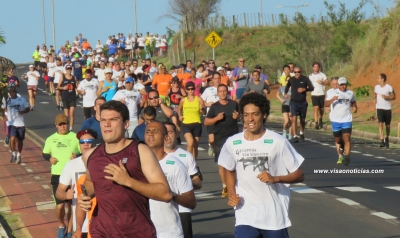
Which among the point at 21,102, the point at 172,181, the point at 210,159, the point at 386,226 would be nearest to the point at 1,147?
the point at 21,102

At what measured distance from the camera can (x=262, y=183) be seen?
7668 mm

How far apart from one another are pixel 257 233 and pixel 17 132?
14.6 m

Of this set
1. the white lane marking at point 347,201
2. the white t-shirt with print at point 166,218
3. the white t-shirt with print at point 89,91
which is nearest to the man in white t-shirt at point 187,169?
the white t-shirt with print at point 166,218

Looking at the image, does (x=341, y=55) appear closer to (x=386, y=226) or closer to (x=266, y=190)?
(x=386, y=226)

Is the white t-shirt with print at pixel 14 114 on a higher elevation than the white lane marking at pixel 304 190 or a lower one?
higher

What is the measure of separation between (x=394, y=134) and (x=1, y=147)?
1062cm

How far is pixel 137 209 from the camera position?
603cm

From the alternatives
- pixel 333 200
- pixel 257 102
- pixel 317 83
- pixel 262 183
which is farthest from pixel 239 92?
pixel 262 183

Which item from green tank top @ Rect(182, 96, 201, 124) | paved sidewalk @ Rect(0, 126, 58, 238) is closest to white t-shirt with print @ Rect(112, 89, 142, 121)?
paved sidewalk @ Rect(0, 126, 58, 238)

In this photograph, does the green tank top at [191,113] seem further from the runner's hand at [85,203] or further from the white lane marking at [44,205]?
the runner's hand at [85,203]

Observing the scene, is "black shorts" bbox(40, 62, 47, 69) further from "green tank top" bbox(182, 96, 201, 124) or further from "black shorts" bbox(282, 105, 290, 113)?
"green tank top" bbox(182, 96, 201, 124)

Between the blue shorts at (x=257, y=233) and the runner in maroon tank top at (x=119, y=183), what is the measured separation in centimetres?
166

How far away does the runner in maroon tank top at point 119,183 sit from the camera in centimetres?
591

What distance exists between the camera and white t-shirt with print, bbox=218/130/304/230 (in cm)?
763
